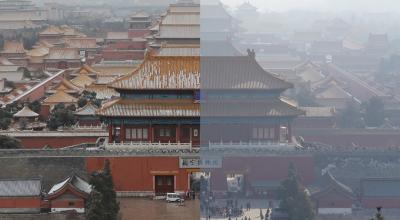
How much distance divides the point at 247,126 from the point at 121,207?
486 centimetres

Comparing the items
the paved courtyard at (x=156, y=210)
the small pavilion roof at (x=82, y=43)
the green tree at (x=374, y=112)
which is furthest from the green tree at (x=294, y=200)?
the small pavilion roof at (x=82, y=43)

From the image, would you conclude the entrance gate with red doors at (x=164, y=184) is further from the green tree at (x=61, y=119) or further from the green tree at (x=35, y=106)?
the green tree at (x=35, y=106)

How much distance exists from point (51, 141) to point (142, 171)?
9.32ft

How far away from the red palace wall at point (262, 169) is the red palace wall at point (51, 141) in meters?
7.48

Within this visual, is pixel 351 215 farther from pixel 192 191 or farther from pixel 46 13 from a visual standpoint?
pixel 46 13

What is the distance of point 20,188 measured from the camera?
10.4 meters

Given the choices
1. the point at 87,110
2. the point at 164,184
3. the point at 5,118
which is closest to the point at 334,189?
the point at 164,184

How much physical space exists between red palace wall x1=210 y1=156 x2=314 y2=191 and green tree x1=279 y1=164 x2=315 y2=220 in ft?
0.31

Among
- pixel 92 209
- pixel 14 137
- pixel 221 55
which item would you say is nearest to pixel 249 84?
pixel 92 209

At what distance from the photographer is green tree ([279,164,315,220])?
4762 mm

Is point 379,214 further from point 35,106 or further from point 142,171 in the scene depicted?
point 35,106

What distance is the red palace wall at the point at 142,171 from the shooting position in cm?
1123

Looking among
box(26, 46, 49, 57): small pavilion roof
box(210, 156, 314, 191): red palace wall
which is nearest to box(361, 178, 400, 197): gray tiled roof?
box(210, 156, 314, 191): red palace wall

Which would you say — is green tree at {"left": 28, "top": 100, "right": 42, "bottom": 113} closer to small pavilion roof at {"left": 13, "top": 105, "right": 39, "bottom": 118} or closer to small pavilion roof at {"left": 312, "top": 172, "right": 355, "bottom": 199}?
small pavilion roof at {"left": 13, "top": 105, "right": 39, "bottom": 118}
